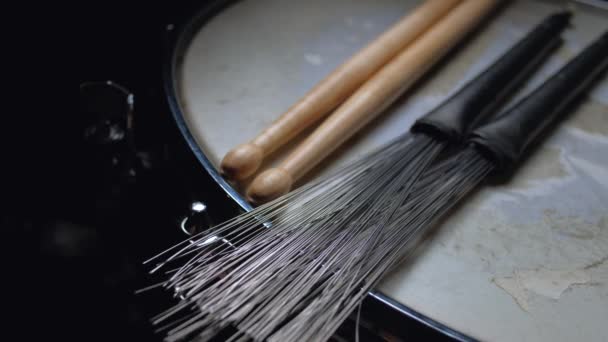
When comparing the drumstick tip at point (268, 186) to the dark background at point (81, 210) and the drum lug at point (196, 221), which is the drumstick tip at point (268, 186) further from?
the dark background at point (81, 210)

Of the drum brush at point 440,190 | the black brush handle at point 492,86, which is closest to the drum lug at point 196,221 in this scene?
the drum brush at point 440,190

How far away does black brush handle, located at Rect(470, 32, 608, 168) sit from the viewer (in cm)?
66

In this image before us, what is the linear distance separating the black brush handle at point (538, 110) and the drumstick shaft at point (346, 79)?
18cm

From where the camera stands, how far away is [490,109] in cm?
77

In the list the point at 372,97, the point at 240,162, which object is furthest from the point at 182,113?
the point at 372,97

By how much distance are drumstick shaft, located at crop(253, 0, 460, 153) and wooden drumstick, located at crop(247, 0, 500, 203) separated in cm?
1

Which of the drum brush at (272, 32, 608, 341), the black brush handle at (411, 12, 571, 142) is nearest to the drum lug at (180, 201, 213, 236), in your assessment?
the drum brush at (272, 32, 608, 341)

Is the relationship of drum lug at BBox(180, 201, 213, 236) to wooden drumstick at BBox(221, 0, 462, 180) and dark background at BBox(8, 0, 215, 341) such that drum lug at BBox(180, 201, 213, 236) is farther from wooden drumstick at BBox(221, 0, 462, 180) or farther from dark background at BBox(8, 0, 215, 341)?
dark background at BBox(8, 0, 215, 341)

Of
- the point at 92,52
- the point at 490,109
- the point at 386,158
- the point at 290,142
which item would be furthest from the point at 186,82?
the point at 92,52

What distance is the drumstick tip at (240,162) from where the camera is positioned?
0.60m

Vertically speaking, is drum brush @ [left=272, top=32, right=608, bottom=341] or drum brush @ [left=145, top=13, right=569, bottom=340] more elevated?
drum brush @ [left=145, top=13, right=569, bottom=340]

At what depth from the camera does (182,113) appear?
2.24 feet

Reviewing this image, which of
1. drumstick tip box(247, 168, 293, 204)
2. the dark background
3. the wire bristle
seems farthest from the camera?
the dark background

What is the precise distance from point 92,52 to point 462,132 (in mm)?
969
